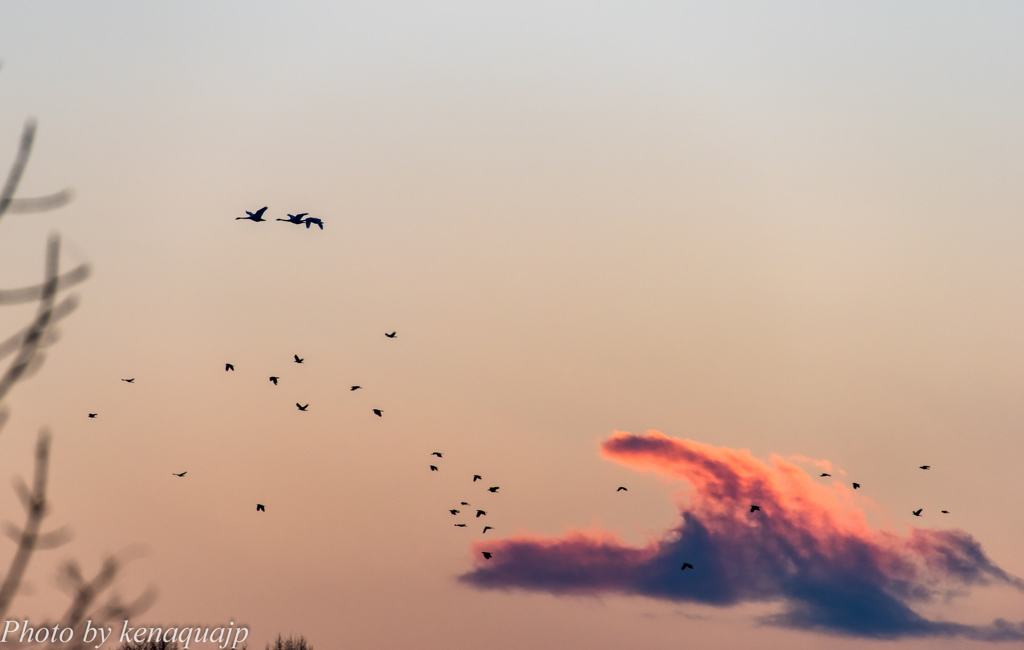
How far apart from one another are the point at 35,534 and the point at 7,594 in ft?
1.51

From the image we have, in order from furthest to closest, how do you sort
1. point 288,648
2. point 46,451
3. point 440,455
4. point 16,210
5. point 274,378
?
point 288,648, point 440,455, point 274,378, point 16,210, point 46,451

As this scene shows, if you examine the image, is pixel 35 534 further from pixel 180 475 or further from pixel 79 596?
pixel 180 475

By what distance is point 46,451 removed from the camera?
276 inches

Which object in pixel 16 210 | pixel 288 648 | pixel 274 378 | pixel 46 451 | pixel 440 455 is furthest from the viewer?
pixel 288 648

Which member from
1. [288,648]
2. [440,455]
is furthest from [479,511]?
[288,648]

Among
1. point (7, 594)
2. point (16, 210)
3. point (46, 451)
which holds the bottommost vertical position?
point (7, 594)

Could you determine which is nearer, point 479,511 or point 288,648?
point 479,511

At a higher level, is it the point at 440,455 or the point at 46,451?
the point at 440,455

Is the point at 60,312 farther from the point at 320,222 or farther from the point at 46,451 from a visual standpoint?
the point at 320,222

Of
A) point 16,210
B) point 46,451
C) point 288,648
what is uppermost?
point 288,648

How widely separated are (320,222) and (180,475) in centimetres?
1531

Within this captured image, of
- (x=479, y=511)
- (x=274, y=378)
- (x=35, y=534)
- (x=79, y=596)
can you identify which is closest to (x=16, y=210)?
(x=35, y=534)

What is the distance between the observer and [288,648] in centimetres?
12006

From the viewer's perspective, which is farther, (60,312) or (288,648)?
(288,648)
